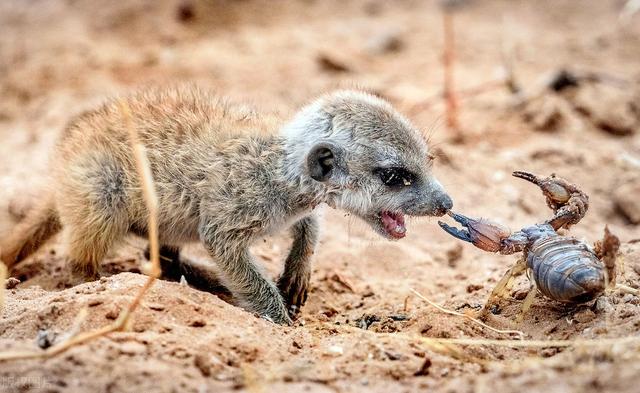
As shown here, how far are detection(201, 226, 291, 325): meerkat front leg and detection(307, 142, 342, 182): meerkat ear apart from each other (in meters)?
0.60

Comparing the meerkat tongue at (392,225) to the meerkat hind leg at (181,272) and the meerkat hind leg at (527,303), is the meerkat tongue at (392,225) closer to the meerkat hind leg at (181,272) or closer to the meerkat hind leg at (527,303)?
the meerkat hind leg at (527,303)

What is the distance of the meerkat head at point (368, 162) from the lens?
4.61 meters

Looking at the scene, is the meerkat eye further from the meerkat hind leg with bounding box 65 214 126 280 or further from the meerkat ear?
the meerkat hind leg with bounding box 65 214 126 280

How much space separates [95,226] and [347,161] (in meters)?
1.59

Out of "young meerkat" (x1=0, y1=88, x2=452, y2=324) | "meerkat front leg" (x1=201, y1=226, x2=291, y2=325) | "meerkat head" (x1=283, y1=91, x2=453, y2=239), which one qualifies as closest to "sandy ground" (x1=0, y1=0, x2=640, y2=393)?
"meerkat front leg" (x1=201, y1=226, x2=291, y2=325)

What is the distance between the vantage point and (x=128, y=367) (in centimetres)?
319

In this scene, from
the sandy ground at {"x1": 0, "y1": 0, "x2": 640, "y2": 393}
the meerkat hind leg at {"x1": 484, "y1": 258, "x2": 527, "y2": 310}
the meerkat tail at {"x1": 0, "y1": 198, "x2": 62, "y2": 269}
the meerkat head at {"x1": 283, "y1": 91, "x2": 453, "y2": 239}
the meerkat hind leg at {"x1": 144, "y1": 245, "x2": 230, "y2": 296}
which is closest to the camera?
the sandy ground at {"x1": 0, "y1": 0, "x2": 640, "y2": 393}

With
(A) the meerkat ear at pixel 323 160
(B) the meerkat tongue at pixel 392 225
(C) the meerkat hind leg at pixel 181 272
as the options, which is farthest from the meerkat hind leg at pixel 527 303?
(C) the meerkat hind leg at pixel 181 272

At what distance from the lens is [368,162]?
4.63 m

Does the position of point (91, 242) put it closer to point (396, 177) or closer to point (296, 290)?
point (296, 290)

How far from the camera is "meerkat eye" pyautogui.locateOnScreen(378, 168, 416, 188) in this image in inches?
181

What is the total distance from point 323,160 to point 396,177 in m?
0.44

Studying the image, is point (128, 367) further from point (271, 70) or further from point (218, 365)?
point (271, 70)

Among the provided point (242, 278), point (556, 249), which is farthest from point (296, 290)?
point (556, 249)
